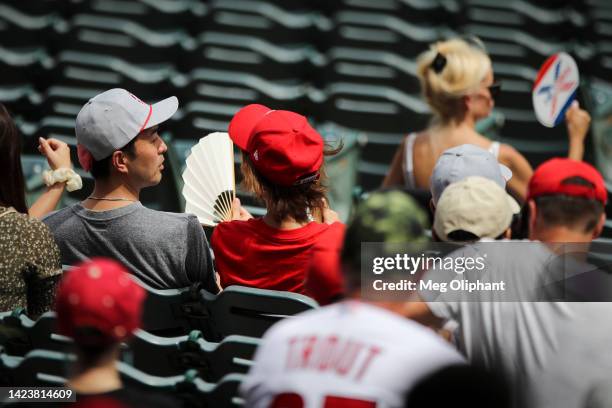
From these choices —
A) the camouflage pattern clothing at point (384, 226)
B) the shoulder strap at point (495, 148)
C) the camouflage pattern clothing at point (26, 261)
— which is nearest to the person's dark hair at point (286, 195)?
the camouflage pattern clothing at point (26, 261)

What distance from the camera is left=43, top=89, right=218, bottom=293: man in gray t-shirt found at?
282cm

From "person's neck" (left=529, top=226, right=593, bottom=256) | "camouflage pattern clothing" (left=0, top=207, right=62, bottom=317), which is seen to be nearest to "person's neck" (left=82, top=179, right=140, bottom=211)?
"camouflage pattern clothing" (left=0, top=207, right=62, bottom=317)

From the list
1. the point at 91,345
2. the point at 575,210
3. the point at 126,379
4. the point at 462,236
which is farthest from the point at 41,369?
the point at 575,210

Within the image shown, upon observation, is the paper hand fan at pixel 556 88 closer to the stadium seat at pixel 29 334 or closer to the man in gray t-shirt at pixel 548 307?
the man in gray t-shirt at pixel 548 307

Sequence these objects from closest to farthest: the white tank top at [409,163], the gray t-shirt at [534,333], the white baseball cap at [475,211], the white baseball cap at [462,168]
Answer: the gray t-shirt at [534,333]
the white baseball cap at [475,211]
the white baseball cap at [462,168]
the white tank top at [409,163]

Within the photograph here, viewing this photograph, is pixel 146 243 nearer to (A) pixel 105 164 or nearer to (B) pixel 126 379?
(A) pixel 105 164

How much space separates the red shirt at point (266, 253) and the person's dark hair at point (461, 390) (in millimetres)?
1111

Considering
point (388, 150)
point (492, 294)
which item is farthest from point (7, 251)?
point (388, 150)

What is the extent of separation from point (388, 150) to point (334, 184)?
0.82 m

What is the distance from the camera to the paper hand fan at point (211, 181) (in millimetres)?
3135

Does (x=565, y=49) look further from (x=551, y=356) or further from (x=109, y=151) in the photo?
(x=551, y=356)

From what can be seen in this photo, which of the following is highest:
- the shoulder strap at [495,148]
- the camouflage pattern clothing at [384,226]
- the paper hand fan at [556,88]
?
the paper hand fan at [556,88]

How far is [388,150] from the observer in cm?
503

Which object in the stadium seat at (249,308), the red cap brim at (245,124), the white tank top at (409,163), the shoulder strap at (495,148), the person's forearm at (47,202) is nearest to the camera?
the stadium seat at (249,308)
